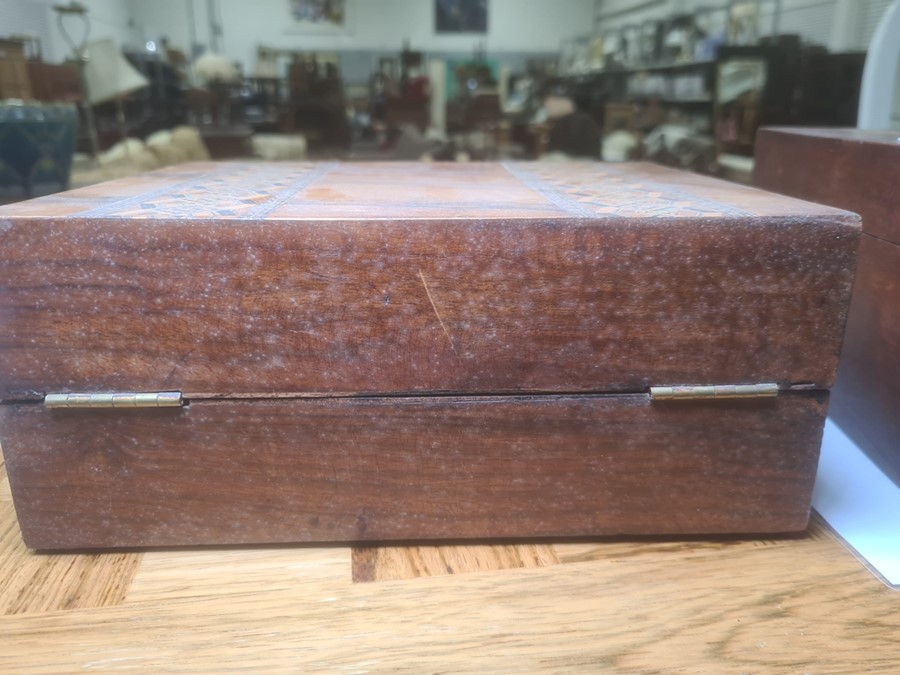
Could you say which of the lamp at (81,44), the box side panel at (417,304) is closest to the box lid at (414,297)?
the box side panel at (417,304)

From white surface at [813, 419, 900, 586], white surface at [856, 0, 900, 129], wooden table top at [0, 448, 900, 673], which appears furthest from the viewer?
white surface at [856, 0, 900, 129]

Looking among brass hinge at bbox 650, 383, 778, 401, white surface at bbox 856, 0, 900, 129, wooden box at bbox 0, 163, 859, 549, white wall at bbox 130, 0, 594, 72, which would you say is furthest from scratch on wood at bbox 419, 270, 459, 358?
white surface at bbox 856, 0, 900, 129

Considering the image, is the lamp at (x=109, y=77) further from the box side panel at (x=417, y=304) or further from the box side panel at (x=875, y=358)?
the box side panel at (x=875, y=358)

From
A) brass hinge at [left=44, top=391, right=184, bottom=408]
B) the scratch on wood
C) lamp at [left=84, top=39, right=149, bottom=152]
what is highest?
lamp at [left=84, top=39, right=149, bottom=152]

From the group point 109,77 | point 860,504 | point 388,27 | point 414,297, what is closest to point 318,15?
point 388,27

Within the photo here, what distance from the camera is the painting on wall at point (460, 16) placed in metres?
1.00

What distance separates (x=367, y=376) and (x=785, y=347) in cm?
34

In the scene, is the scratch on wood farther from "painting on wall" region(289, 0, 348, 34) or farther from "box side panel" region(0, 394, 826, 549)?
"painting on wall" region(289, 0, 348, 34)

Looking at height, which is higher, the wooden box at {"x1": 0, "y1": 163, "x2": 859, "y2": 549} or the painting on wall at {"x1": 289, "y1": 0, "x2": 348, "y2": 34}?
the painting on wall at {"x1": 289, "y1": 0, "x2": 348, "y2": 34}

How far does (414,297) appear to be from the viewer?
0.54 meters

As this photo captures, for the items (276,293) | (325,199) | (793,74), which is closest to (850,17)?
(793,74)

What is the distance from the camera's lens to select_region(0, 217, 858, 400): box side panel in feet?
1.72

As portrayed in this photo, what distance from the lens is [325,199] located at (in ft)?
2.08

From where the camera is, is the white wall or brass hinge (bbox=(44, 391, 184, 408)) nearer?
brass hinge (bbox=(44, 391, 184, 408))
